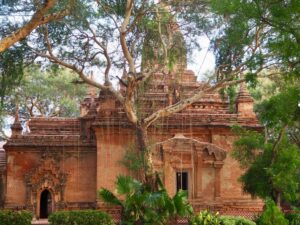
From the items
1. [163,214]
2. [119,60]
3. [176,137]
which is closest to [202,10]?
[119,60]

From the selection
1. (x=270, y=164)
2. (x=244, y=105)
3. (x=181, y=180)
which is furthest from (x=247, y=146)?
(x=244, y=105)

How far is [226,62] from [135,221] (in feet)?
25.7

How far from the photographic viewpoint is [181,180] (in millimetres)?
23000

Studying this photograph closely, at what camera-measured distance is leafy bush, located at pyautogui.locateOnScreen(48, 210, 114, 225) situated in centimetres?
1652

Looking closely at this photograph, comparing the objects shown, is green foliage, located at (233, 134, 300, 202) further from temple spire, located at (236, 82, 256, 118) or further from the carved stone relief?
the carved stone relief

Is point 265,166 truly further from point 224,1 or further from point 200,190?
point 224,1

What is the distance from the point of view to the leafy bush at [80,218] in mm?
16516

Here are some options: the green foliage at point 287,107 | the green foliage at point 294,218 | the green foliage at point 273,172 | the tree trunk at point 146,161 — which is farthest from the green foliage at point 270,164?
the tree trunk at point 146,161

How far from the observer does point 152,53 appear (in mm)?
20469

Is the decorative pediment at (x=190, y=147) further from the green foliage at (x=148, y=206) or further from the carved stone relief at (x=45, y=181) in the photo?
the green foliage at (x=148, y=206)

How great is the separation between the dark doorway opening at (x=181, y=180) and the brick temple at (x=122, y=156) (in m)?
0.04

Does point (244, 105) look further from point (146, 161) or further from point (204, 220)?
point (204, 220)

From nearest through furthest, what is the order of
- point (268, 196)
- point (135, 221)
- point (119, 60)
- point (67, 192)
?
point (135, 221) → point (268, 196) → point (119, 60) → point (67, 192)

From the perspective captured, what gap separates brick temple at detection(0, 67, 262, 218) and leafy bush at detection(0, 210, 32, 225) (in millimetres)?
5459
